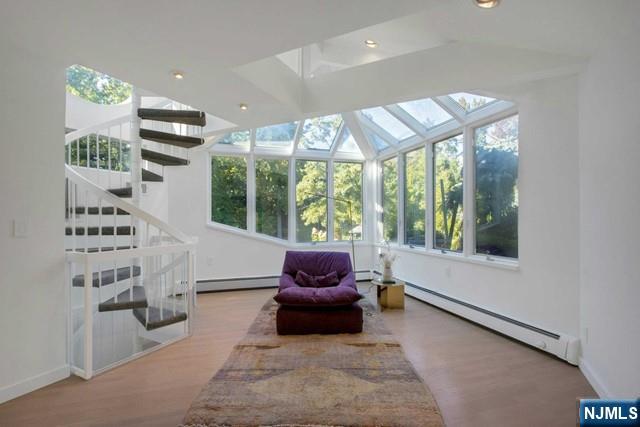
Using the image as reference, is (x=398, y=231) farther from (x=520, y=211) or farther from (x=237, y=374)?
(x=237, y=374)

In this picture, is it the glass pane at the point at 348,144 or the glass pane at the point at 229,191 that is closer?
the glass pane at the point at 229,191

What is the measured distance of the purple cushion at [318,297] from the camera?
11.2ft

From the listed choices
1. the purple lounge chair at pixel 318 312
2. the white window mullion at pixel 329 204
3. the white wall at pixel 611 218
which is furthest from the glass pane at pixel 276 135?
the white wall at pixel 611 218

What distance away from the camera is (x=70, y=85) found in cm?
498

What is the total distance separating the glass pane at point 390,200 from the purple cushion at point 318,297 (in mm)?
2716

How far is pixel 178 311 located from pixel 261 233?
8.58 ft

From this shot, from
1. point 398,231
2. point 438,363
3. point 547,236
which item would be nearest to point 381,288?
point 398,231

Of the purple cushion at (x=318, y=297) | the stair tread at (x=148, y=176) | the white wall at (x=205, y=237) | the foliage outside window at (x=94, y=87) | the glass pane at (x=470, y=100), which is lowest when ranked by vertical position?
the purple cushion at (x=318, y=297)

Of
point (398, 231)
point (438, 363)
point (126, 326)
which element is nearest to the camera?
point (438, 363)

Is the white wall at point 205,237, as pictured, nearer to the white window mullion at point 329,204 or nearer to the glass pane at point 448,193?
the white window mullion at point 329,204

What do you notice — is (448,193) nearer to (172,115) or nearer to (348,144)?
(348,144)

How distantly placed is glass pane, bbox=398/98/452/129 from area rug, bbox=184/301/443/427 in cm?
298

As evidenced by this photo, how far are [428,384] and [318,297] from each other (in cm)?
135

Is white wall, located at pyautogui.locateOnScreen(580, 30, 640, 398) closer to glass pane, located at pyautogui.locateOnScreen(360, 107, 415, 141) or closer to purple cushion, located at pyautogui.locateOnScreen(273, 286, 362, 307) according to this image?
purple cushion, located at pyautogui.locateOnScreen(273, 286, 362, 307)
